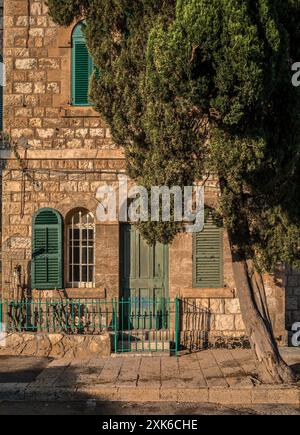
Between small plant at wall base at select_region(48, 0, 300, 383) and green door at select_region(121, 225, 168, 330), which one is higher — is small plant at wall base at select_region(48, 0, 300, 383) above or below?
above

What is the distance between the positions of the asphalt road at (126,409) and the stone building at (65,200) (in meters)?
3.28

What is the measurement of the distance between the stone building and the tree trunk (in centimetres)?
253

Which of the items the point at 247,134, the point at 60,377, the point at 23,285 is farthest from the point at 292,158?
the point at 23,285

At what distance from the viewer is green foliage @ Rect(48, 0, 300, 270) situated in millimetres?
6930

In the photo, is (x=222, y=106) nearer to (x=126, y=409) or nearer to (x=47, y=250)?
(x=126, y=409)

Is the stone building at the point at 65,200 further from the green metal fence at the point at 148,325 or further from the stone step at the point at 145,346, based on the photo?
the stone step at the point at 145,346

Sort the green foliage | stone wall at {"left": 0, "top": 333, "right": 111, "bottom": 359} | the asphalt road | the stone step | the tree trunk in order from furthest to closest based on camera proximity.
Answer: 1. the stone step
2. stone wall at {"left": 0, "top": 333, "right": 111, "bottom": 359}
3. the tree trunk
4. the asphalt road
5. the green foliage

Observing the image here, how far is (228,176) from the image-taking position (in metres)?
7.65

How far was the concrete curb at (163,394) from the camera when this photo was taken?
8031 mm

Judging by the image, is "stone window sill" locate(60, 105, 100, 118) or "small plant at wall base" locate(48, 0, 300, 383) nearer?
"small plant at wall base" locate(48, 0, 300, 383)

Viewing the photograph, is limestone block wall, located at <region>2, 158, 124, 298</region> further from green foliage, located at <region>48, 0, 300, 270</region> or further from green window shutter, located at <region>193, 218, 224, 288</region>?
green foliage, located at <region>48, 0, 300, 270</region>

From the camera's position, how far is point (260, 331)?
847 cm

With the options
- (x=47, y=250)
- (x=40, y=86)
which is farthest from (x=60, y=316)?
(x=40, y=86)

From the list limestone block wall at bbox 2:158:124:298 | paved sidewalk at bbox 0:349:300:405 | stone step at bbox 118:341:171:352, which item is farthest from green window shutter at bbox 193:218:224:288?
paved sidewalk at bbox 0:349:300:405
